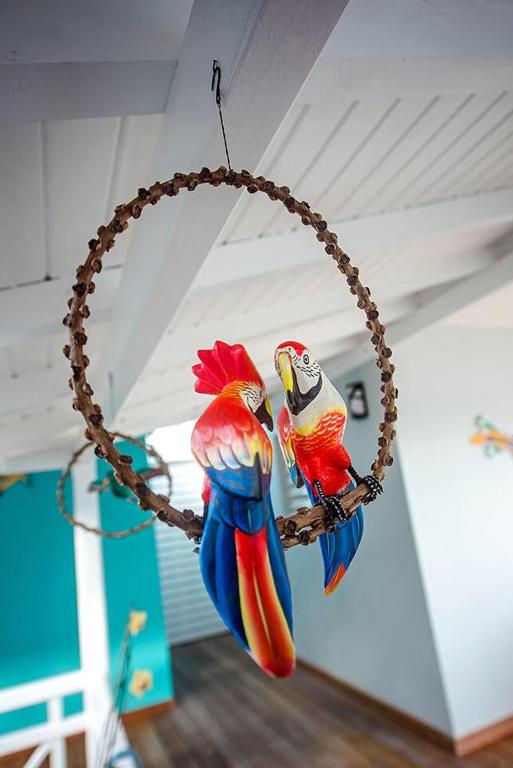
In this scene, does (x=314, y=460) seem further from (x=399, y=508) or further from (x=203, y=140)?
(x=399, y=508)

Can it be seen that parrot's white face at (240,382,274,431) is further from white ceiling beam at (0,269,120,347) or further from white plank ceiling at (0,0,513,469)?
white ceiling beam at (0,269,120,347)

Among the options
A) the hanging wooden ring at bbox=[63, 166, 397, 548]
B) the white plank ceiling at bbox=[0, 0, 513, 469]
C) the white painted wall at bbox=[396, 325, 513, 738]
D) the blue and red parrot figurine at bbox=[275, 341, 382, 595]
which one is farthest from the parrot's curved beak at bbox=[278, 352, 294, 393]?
the white painted wall at bbox=[396, 325, 513, 738]

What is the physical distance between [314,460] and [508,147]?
1345mm

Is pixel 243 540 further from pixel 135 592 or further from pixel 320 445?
pixel 135 592

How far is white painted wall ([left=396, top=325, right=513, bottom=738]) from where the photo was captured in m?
2.95

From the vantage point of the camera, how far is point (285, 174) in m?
1.26

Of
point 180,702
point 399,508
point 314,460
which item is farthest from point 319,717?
point 314,460

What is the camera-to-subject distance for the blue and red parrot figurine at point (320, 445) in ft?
1.76

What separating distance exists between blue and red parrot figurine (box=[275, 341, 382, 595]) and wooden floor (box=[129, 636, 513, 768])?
294cm

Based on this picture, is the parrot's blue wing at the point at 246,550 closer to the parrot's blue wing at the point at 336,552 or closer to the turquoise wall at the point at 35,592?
the parrot's blue wing at the point at 336,552

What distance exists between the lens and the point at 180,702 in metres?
4.09

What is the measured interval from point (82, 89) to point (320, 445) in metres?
0.53

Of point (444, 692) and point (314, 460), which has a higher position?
point (314, 460)

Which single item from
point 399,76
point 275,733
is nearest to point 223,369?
point 399,76
